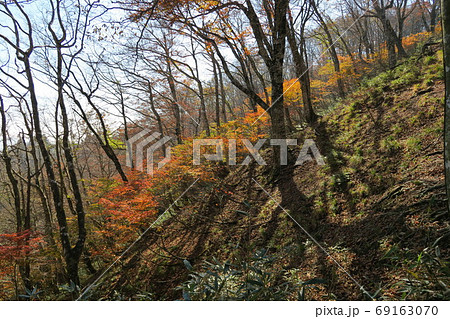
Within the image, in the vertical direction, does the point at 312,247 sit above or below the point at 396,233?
below

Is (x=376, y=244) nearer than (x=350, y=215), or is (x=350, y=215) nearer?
(x=376, y=244)

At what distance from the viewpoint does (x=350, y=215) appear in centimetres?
357

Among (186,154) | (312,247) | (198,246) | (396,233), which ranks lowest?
(198,246)

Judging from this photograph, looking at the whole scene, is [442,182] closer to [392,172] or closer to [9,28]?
[392,172]

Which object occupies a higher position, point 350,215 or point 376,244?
point 350,215

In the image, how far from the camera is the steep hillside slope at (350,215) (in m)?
2.34

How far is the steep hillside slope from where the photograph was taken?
2342 millimetres

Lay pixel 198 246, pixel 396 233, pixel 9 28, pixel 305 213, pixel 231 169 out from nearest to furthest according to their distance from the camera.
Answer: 1. pixel 396 233
2. pixel 305 213
3. pixel 198 246
4. pixel 9 28
5. pixel 231 169

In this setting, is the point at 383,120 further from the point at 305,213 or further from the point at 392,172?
the point at 305,213

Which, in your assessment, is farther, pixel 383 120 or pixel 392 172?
pixel 383 120

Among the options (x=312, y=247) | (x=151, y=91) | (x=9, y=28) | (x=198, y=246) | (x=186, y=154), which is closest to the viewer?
(x=312, y=247)

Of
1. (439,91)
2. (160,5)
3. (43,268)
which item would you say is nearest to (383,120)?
(439,91)

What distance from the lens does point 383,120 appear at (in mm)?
5148
